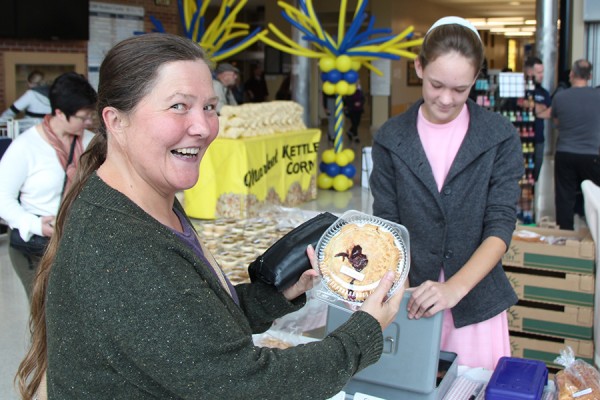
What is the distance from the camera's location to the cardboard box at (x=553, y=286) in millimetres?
3699

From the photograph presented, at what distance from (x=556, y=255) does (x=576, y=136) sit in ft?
10.2

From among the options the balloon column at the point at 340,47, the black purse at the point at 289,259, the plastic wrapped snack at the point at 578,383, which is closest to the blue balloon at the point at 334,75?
the balloon column at the point at 340,47

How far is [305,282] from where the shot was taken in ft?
5.34

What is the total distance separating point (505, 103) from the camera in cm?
590

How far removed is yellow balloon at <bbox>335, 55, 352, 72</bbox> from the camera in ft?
28.8

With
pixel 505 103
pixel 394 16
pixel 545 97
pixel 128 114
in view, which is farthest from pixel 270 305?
pixel 394 16

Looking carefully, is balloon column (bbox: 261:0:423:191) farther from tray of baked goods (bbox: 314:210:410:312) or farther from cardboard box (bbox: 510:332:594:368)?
tray of baked goods (bbox: 314:210:410:312)

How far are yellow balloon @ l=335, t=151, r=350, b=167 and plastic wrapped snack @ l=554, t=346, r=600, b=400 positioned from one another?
24.9 feet

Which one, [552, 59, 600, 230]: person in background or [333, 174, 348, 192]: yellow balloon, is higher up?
[552, 59, 600, 230]: person in background

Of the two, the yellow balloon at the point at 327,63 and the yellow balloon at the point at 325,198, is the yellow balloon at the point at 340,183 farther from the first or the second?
the yellow balloon at the point at 327,63

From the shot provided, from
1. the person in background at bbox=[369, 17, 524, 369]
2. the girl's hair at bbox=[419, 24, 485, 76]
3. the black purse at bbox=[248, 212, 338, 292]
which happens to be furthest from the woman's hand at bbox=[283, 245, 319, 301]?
the girl's hair at bbox=[419, 24, 485, 76]

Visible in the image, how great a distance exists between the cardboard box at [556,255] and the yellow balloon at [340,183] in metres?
5.60

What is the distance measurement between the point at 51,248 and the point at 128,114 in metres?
0.44

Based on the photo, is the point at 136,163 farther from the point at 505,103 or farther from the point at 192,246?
the point at 505,103
